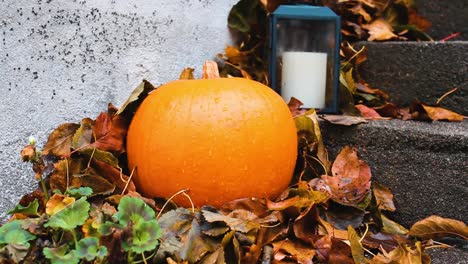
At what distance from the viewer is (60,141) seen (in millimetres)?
1289

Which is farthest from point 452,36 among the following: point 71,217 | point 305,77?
point 71,217

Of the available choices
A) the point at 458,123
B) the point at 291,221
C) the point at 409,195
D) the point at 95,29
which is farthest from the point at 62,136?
the point at 458,123

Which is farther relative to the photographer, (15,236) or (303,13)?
(303,13)

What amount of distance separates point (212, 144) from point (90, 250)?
1.30ft

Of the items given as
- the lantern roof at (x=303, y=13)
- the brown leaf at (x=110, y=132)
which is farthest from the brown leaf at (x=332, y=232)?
the lantern roof at (x=303, y=13)

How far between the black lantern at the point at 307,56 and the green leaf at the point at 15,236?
0.81m

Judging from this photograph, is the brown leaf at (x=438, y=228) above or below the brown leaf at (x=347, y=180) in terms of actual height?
below

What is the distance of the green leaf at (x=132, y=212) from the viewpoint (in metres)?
0.92

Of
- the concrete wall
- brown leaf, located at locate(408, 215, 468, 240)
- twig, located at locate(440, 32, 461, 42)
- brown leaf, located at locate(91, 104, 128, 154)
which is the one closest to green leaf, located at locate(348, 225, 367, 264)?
brown leaf, located at locate(408, 215, 468, 240)

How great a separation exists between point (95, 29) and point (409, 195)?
849 millimetres

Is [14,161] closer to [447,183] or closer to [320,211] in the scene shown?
[320,211]

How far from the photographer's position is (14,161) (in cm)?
124

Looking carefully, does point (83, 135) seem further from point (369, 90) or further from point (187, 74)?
point (369, 90)

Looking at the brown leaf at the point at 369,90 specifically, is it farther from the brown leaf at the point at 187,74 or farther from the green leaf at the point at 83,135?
the green leaf at the point at 83,135
